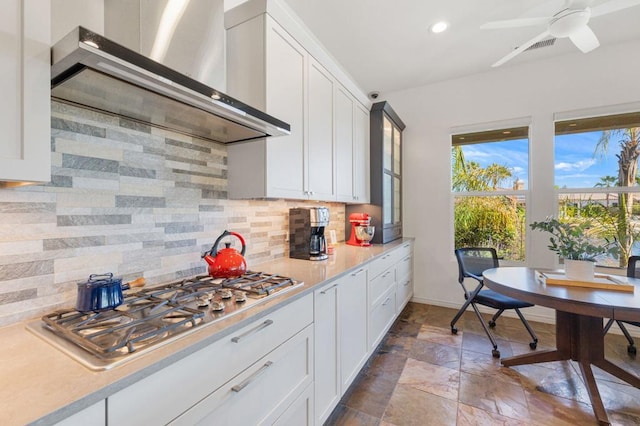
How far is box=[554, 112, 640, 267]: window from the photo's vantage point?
2.85 meters

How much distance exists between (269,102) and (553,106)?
10.6ft

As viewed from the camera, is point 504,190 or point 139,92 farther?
point 504,190

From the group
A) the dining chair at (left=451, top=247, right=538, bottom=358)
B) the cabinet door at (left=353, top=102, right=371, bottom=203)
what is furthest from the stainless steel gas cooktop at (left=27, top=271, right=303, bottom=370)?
the dining chair at (left=451, top=247, right=538, bottom=358)

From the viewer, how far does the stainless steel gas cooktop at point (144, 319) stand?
0.74 m

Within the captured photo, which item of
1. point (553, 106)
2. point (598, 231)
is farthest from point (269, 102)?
point (598, 231)

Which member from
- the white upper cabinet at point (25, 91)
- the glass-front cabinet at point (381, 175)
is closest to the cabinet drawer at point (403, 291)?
the glass-front cabinet at point (381, 175)

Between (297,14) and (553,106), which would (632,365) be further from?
(297,14)

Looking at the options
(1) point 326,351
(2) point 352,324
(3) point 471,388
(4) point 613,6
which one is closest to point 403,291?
(3) point 471,388

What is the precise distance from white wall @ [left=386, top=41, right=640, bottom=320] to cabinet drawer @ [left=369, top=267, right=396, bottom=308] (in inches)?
46.0

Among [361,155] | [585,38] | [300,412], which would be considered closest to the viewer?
[300,412]

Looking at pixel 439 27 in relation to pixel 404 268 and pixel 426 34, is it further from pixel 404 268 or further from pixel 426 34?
pixel 404 268

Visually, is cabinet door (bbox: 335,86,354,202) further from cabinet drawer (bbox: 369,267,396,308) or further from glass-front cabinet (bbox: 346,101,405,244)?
cabinet drawer (bbox: 369,267,396,308)

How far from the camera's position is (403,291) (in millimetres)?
3270

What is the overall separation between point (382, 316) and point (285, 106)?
189cm
